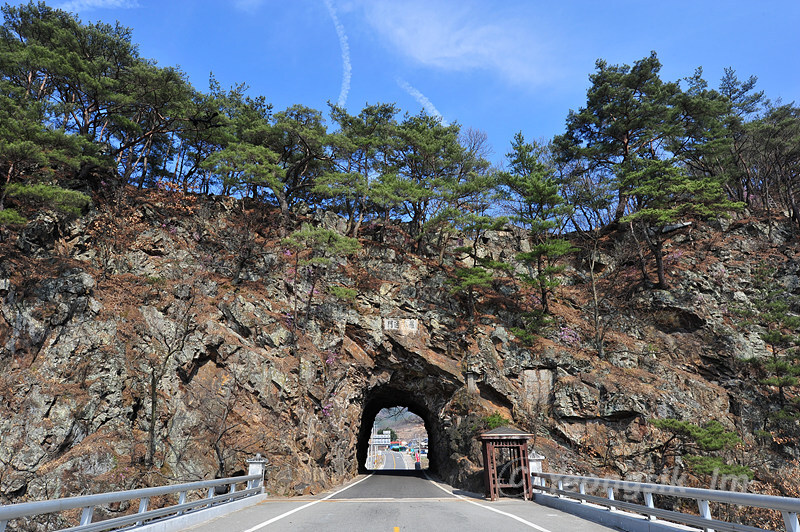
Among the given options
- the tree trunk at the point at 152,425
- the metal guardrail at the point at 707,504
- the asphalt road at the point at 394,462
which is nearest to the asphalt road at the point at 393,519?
the metal guardrail at the point at 707,504

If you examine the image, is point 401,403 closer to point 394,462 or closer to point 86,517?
point 86,517

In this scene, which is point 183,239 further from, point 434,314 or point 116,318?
point 434,314

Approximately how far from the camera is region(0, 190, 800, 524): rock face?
692 inches

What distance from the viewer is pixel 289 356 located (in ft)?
76.4

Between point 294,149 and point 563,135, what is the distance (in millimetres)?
24539

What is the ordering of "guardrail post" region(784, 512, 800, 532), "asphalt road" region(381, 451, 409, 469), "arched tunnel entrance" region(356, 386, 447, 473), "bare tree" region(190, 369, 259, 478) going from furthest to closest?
"asphalt road" region(381, 451, 409, 469), "arched tunnel entrance" region(356, 386, 447, 473), "bare tree" region(190, 369, 259, 478), "guardrail post" region(784, 512, 800, 532)

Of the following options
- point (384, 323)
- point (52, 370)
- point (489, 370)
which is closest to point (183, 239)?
point (52, 370)

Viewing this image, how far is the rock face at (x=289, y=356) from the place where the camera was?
17578 mm

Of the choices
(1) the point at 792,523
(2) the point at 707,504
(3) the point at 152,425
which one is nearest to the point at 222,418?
(3) the point at 152,425

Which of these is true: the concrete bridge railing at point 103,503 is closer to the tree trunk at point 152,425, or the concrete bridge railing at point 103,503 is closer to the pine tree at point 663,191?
the tree trunk at point 152,425

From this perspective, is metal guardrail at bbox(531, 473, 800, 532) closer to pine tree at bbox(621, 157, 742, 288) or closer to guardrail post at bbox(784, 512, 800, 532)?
guardrail post at bbox(784, 512, 800, 532)

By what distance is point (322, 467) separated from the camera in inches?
850

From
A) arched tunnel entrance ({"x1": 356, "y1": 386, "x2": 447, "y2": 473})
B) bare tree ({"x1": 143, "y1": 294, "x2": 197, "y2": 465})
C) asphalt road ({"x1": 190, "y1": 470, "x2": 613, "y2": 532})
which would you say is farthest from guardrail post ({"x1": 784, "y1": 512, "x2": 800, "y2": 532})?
arched tunnel entrance ({"x1": 356, "y1": 386, "x2": 447, "y2": 473})

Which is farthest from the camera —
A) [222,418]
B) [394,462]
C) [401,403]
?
[394,462]
